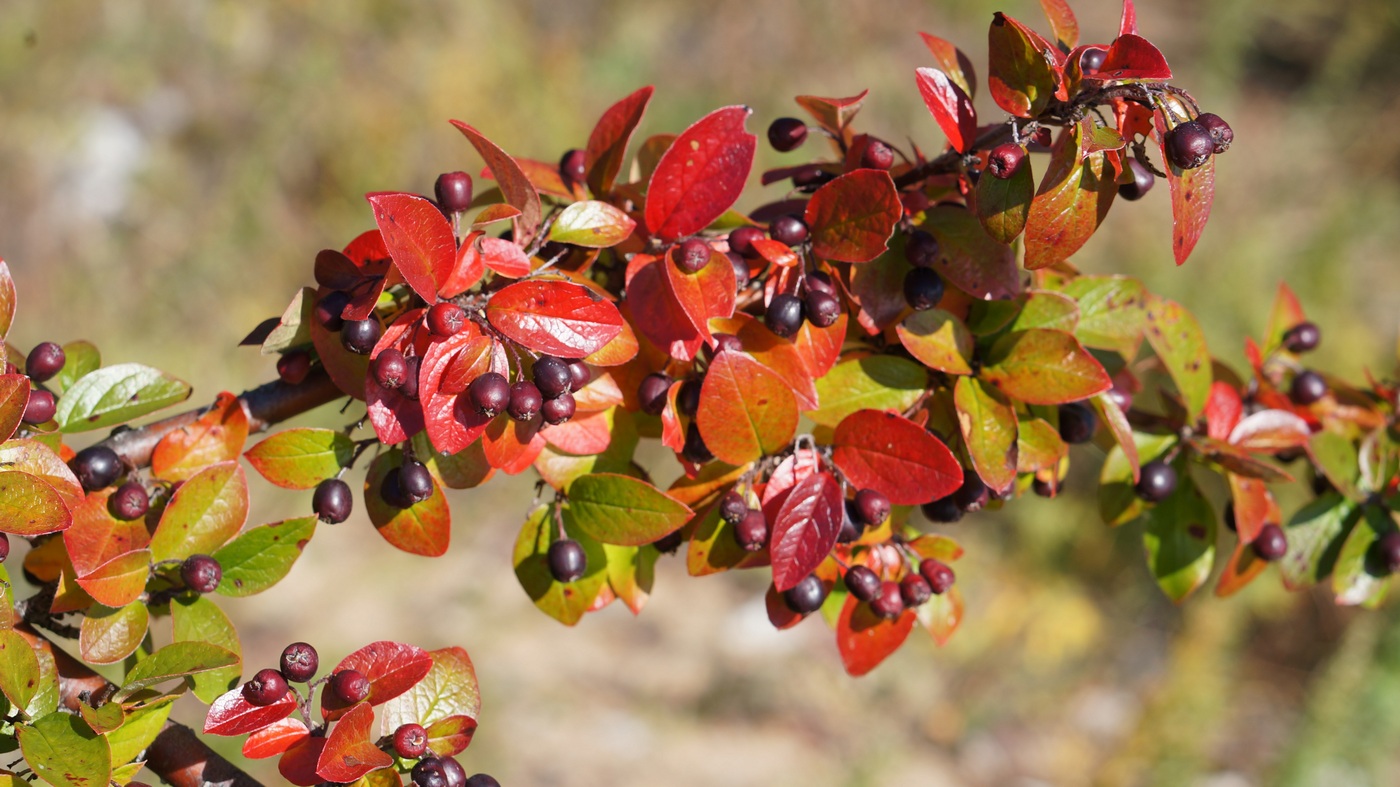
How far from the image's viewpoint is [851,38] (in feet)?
16.8

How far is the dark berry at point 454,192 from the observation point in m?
0.77

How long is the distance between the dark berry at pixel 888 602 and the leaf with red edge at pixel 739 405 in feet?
0.65

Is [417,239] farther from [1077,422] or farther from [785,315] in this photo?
[1077,422]

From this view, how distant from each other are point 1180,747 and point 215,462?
3.11 m

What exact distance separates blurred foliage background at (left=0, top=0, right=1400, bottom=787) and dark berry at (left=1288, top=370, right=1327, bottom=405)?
7.35 ft

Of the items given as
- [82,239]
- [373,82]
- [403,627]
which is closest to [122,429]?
[403,627]

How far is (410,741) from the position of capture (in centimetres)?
72

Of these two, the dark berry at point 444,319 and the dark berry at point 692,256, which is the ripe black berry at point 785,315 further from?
the dark berry at point 444,319

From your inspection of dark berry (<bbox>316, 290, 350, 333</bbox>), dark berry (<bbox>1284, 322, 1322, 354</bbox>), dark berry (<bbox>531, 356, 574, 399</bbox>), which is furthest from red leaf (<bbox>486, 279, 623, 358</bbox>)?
dark berry (<bbox>1284, 322, 1322, 354</bbox>)

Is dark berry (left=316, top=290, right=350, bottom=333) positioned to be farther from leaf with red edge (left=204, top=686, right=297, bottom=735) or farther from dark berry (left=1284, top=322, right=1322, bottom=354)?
dark berry (left=1284, top=322, right=1322, bottom=354)

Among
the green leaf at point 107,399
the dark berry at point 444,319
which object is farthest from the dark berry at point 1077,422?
the green leaf at point 107,399

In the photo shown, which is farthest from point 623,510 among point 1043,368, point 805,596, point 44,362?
point 44,362

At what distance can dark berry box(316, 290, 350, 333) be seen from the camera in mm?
740

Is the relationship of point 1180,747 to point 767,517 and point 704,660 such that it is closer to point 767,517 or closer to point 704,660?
point 704,660
